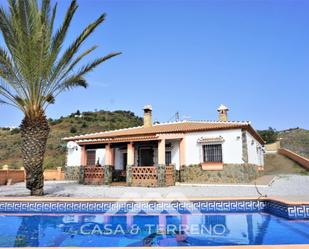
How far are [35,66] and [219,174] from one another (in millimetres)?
13103

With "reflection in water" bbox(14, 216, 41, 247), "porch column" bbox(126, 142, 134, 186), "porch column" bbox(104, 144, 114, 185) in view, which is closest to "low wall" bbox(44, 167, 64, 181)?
"porch column" bbox(104, 144, 114, 185)

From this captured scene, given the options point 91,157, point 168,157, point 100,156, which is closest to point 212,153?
point 168,157

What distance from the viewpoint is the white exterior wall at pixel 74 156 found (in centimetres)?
2582

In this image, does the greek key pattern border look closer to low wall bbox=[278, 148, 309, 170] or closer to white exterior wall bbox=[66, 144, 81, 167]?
white exterior wall bbox=[66, 144, 81, 167]

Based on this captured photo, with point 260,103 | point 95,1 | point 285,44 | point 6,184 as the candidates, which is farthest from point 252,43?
point 6,184

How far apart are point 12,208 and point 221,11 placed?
13755 millimetres

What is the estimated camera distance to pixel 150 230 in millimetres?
7898

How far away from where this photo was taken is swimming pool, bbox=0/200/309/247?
6.61m

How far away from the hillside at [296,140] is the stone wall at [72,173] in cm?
3300

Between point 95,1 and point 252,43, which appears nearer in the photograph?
point 95,1

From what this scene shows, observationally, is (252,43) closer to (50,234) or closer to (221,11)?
(221,11)

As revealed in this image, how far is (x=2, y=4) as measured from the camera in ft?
39.4

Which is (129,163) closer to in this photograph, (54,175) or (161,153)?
(161,153)

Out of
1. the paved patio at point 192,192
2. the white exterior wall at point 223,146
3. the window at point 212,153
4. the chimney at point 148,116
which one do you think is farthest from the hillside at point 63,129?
the window at point 212,153
